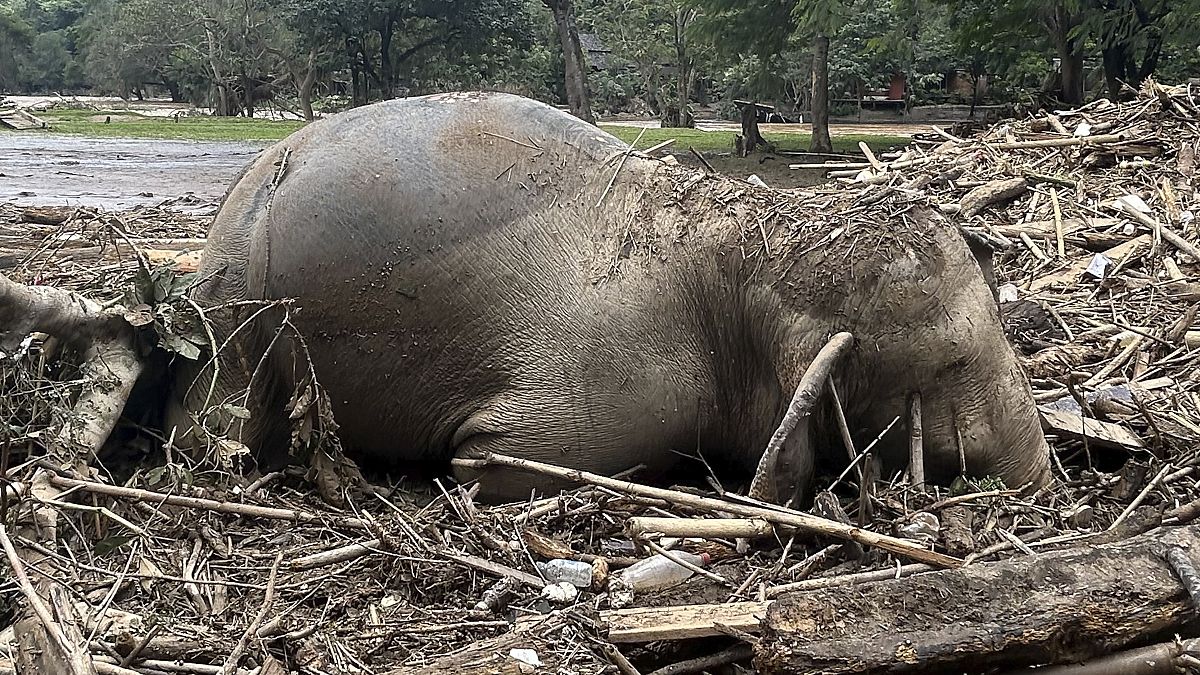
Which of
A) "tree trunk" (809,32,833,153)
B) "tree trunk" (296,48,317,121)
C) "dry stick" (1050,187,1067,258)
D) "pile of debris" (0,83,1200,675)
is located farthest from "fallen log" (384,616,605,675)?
"tree trunk" (296,48,317,121)

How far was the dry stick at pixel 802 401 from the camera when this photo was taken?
3.75m

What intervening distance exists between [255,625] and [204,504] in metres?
0.72

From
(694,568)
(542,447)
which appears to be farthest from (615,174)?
(694,568)

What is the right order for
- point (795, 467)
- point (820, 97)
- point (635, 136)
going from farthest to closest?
point (635, 136)
point (820, 97)
point (795, 467)

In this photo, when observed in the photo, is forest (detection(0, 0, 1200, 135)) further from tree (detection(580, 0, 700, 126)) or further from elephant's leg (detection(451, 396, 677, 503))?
elephant's leg (detection(451, 396, 677, 503))

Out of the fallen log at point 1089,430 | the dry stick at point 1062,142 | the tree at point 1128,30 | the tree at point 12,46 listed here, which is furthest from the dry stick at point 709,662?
the tree at point 12,46

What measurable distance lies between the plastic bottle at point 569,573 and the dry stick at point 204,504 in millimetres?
665

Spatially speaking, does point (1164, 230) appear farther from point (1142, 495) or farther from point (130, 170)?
point (130, 170)

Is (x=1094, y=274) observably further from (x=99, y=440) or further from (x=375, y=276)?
(x=99, y=440)

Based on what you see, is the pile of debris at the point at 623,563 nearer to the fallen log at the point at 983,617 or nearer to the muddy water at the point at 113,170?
the fallen log at the point at 983,617

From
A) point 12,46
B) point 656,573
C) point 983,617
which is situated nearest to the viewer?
point 983,617

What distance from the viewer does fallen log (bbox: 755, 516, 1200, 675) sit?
8.49 ft

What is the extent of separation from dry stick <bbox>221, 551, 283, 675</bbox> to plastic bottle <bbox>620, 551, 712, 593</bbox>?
0.92 meters

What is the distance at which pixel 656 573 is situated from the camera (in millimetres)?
3340
